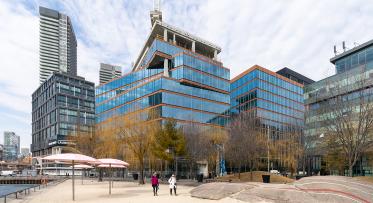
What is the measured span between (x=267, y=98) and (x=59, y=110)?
86.2 meters

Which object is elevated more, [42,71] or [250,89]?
[42,71]

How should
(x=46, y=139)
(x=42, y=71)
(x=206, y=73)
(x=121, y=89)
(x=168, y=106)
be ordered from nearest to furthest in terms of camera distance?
1. (x=168, y=106)
2. (x=206, y=73)
3. (x=121, y=89)
4. (x=46, y=139)
5. (x=42, y=71)

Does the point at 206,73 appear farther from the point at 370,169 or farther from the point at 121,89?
the point at 370,169

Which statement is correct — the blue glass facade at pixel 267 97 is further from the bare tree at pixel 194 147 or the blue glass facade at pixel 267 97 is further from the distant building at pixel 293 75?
the bare tree at pixel 194 147

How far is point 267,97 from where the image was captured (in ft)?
276

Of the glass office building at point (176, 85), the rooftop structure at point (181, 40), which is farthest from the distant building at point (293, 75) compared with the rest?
the glass office building at point (176, 85)

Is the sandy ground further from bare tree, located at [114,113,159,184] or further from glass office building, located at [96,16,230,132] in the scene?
glass office building, located at [96,16,230,132]

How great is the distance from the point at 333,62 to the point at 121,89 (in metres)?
53.5

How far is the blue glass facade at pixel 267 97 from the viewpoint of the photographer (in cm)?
8175

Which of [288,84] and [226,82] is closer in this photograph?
[226,82]

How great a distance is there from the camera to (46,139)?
128125 mm

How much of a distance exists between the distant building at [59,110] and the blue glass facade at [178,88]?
4709 centimetres

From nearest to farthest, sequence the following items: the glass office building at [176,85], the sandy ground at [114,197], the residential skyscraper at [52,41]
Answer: the sandy ground at [114,197]
the glass office building at [176,85]
the residential skyscraper at [52,41]

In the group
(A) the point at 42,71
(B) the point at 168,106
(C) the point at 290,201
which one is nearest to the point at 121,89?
(B) the point at 168,106
